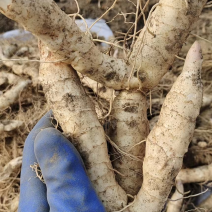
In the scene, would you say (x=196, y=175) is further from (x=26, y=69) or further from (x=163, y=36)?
(x=26, y=69)

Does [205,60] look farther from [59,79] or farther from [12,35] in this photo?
[12,35]

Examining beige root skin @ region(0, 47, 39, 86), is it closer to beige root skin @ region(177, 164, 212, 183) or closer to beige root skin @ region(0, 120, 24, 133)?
beige root skin @ region(0, 120, 24, 133)

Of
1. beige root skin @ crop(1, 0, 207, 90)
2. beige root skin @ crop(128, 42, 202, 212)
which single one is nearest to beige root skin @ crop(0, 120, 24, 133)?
beige root skin @ crop(1, 0, 207, 90)

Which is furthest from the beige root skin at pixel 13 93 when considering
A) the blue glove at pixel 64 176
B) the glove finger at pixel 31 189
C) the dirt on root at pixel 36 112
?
the blue glove at pixel 64 176

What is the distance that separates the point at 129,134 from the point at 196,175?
59 cm

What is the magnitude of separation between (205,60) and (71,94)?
129cm

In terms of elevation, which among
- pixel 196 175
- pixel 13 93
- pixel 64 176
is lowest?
pixel 196 175

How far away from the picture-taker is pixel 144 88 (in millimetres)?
1148

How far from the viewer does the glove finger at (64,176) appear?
93 cm

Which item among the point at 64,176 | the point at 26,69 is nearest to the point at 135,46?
the point at 64,176

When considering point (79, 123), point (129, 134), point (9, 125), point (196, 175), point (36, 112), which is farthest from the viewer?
point (36, 112)

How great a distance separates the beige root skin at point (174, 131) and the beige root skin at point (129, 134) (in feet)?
0.40

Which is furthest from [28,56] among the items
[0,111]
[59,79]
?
[59,79]

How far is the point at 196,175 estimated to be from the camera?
148 cm
